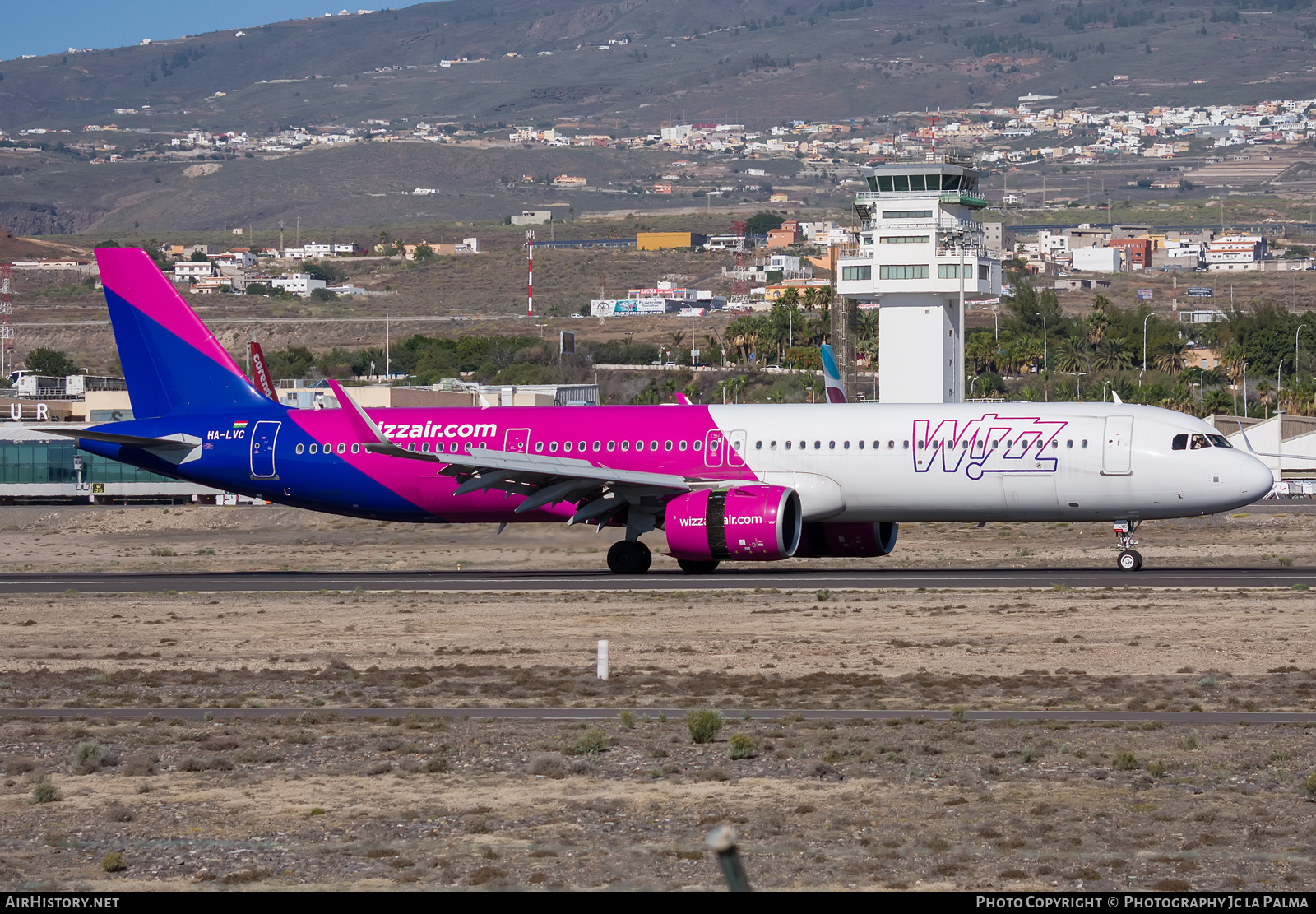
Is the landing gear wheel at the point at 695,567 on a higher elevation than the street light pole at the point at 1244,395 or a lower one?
lower

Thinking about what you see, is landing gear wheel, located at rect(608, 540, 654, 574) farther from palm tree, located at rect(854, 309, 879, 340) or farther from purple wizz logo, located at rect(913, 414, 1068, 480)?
palm tree, located at rect(854, 309, 879, 340)

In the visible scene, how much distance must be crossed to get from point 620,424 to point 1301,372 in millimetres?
136189

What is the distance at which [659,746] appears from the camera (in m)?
19.3

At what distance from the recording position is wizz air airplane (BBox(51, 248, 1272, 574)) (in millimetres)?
38344

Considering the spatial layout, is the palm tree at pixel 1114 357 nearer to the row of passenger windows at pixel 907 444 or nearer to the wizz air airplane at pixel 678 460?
the wizz air airplane at pixel 678 460

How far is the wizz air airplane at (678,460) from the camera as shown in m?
38.3

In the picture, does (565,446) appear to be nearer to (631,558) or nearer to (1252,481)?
(631,558)

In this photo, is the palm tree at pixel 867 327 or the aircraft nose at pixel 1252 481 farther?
the palm tree at pixel 867 327

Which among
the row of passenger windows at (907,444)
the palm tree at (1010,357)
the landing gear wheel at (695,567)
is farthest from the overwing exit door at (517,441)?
the palm tree at (1010,357)

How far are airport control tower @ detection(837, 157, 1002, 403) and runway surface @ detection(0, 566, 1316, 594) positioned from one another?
50687 mm

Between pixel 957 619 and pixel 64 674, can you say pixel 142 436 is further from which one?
pixel 957 619

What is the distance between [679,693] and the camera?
917 inches

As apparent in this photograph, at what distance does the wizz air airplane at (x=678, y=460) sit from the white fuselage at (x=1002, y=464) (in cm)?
4

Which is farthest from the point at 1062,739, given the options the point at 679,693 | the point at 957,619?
the point at 957,619
